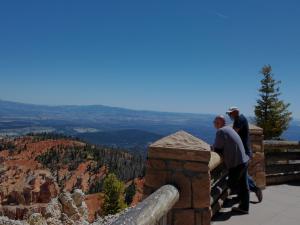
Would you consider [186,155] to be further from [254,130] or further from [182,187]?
[254,130]

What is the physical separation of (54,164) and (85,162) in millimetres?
6419

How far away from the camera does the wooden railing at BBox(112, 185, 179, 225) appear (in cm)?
236

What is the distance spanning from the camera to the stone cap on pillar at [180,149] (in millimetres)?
3918

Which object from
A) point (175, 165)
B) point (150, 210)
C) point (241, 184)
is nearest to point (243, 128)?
point (241, 184)

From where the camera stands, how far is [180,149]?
12.9 feet

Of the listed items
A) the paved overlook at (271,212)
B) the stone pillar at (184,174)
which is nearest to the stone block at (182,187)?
the stone pillar at (184,174)

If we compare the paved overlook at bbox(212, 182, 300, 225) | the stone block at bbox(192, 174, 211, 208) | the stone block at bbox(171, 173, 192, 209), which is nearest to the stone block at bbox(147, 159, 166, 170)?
the stone block at bbox(171, 173, 192, 209)

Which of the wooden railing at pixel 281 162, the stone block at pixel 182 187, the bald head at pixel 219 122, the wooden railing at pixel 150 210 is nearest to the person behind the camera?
the wooden railing at pixel 150 210

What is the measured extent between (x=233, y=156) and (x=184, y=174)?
67.5 inches

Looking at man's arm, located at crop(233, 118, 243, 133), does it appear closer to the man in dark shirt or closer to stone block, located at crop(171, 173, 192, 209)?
the man in dark shirt

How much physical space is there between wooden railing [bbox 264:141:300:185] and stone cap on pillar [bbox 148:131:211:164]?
15.8 ft

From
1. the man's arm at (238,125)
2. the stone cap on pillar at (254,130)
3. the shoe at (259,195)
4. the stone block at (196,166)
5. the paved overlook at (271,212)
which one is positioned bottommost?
the paved overlook at (271,212)

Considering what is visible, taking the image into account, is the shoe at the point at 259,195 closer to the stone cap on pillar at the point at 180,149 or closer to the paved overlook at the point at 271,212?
the paved overlook at the point at 271,212

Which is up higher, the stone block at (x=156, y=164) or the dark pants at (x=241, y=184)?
the stone block at (x=156, y=164)
